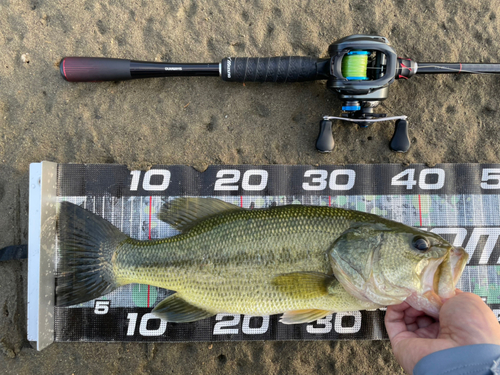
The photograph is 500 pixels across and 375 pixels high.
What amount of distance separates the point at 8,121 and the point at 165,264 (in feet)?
6.50

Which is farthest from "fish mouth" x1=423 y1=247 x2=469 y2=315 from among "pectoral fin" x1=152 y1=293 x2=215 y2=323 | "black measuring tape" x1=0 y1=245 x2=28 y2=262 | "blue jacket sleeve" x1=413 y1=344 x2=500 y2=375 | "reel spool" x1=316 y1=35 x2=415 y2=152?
"black measuring tape" x1=0 y1=245 x2=28 y2=262

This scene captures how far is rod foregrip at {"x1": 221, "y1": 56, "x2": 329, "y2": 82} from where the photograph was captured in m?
2.60

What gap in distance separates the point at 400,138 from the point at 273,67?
4.09 feet

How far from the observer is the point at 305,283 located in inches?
86.0

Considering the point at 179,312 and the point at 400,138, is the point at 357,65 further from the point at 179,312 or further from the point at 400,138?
the point at 179,312

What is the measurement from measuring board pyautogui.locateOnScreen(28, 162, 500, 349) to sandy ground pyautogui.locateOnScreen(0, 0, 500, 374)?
0.12m

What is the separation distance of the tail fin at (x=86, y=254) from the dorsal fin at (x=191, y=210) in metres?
0.43

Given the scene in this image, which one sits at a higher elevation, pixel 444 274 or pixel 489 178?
pixel 489 178

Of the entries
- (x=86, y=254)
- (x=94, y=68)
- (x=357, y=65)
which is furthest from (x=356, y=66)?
(x=86, y=254)

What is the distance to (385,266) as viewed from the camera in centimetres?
202

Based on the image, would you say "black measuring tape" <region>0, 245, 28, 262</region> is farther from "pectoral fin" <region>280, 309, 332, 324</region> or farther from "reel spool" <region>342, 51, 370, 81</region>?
"reel spool" <region>342, 51, 370, 81</region>

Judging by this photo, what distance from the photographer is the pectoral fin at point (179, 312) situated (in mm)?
2381

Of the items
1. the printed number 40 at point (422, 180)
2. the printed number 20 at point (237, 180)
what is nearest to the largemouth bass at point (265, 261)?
the printed number 20 at point (237, 180)

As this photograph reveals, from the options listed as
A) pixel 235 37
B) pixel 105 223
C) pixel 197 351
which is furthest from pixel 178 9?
pixel 197 351
